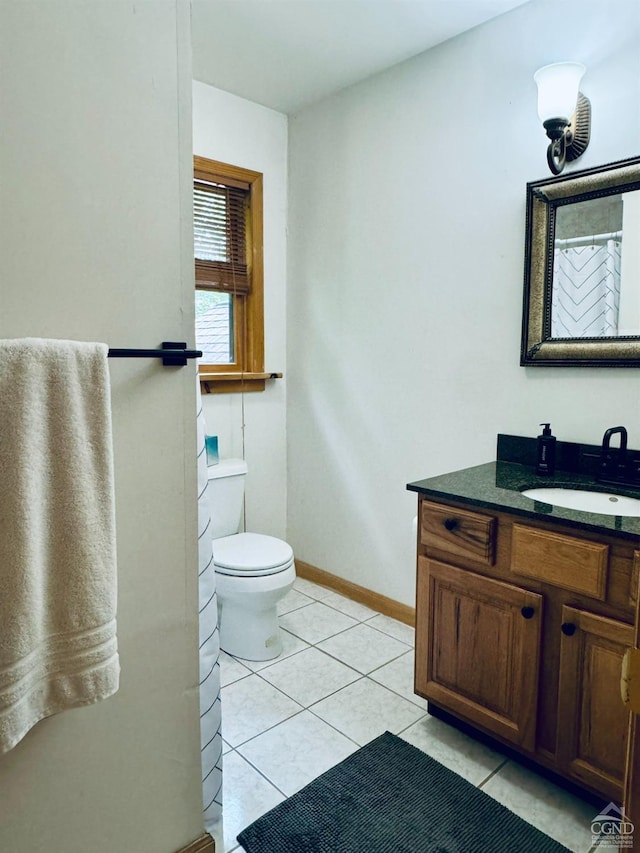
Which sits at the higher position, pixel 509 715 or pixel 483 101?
pixel 483 101

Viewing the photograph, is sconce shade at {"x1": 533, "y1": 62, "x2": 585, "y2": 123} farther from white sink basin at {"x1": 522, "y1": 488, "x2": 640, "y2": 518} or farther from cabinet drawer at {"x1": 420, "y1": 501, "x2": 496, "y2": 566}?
cabinet drawer at {"x1": 420, "y1": 501, "x2": 496, "y2": 566}

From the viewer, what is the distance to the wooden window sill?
2.77m

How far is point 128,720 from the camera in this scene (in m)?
1.18

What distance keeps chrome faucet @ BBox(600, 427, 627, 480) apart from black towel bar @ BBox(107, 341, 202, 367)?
4.52 ft

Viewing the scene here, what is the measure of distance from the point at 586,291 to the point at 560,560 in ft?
3.18

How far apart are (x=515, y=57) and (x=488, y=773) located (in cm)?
246

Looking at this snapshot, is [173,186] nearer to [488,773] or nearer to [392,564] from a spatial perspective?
[488,773]

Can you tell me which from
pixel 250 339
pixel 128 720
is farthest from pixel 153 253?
pixel 250 339

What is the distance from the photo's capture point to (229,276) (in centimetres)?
289

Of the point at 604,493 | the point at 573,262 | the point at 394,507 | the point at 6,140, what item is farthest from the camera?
the point at 394,507

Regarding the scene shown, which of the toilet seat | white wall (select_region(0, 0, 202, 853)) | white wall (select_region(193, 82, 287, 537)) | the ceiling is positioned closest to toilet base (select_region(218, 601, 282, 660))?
the toilet seat

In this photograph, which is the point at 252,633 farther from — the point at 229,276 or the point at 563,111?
the point at 563,111

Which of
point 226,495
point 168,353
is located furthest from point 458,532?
point 226,495

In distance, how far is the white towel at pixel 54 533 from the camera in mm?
883
